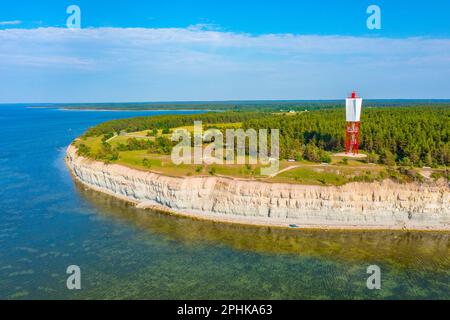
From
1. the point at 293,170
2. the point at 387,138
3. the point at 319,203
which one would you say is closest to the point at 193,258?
the point at 319,203

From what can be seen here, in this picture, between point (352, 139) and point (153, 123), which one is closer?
point (352, 139)

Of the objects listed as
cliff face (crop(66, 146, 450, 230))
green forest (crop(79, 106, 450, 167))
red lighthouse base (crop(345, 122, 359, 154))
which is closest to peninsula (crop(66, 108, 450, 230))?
cliff face (crop(66, 146, 450, 230))

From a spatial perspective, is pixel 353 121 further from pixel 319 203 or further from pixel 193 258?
pixel 193 258

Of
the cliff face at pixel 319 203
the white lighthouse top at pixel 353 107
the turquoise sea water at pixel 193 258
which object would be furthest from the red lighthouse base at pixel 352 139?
the turquoise sea water at pixel 193 258

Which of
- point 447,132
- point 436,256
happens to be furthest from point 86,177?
point 447,132

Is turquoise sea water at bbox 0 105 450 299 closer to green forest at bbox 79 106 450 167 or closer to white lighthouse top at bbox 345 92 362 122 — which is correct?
green forest at bbox 79 106 450 167
